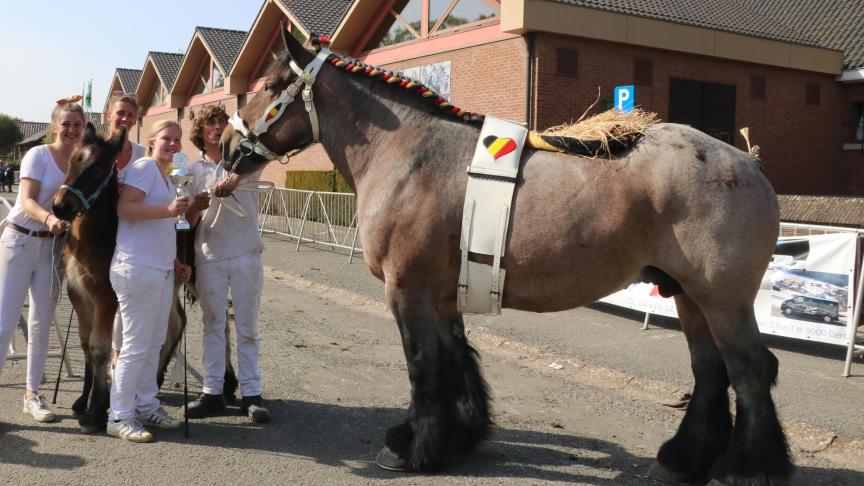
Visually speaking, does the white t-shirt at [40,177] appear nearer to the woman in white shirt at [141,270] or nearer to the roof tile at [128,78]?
the woman in white shirt at [141,270]

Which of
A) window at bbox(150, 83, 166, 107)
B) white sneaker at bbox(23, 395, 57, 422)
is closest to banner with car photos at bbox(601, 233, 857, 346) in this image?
white sneaker at bbox(23, 395, 57, 422)

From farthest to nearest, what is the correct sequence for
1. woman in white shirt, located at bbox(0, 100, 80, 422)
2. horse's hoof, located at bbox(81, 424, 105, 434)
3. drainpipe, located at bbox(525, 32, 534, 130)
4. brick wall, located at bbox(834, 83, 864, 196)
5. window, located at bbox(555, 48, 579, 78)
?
brick wall, located at bbox(834, 83, 864, 196) → window, located at bbox(555, 48, 579, 78) → drainpipe, located at bbox(525, 32, 534, 130) → woman in white shirt, located at bbox(0, 100, 80, 422) → horse's hoof, located at bbox(81, 424, 105, 434)

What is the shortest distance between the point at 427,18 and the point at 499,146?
16222 millimetres

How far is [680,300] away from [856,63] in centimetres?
2032

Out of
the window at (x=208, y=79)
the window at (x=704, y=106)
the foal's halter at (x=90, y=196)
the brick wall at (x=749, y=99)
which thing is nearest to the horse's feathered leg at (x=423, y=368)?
the foal's halter at (x=90, y=196)

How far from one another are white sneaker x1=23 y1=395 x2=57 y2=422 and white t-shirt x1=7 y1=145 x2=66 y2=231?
1161 mm

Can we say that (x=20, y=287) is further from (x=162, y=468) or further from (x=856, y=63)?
(x=856, y=63)

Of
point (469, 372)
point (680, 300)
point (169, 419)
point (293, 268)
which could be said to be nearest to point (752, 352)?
point (680, 300)

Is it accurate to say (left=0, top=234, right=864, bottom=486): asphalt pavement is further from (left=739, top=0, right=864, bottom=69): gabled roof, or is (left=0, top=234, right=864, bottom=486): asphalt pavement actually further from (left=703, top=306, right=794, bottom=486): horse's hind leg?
(left=739, top=0, right=864, bottom=69): gabled roof

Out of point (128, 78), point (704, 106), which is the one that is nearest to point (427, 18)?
point (704, 106)

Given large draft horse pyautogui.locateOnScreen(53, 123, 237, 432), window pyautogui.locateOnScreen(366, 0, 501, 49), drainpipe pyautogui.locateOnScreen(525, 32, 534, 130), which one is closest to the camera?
large draft horse pyautogui.locateOnScreen(53, 123, 237, 432)

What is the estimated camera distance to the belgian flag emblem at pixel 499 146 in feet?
12.8

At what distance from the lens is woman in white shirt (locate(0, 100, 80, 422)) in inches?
194

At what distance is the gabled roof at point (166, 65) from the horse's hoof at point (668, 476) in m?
34.2
